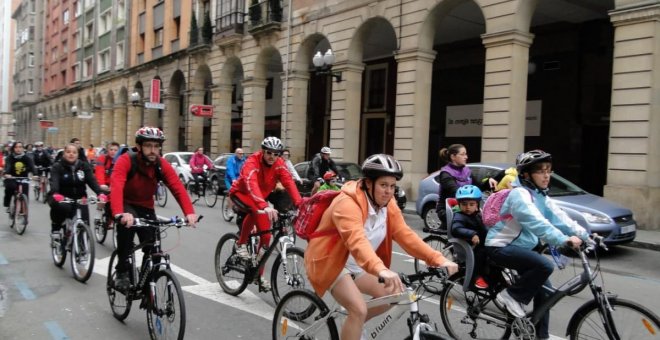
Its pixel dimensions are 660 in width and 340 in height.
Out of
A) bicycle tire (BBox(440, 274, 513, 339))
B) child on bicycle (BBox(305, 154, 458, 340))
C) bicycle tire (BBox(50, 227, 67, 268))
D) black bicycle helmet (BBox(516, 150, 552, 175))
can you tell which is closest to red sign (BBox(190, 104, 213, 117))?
bicycle tire (BBox(50, 227, 67, 268))

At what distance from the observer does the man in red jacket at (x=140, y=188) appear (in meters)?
4.80

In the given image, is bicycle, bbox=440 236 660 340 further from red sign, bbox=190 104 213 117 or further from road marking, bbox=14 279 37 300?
red sign, bbox=190 104 213 117

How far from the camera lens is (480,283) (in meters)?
4.42

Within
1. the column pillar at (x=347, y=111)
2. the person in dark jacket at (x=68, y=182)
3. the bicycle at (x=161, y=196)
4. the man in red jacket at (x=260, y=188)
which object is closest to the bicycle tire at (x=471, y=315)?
the man in red jacket at (x=260, y=188)

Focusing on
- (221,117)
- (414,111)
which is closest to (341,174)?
(414,111)

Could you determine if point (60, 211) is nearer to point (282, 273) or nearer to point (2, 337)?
point (2, 337)

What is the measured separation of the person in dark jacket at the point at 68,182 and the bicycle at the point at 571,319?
4876 mm

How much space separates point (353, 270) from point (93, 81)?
50.1 meters

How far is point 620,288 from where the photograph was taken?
274 inches

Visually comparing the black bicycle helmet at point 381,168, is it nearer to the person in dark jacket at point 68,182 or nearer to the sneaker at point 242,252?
the sneaker at point 242,252

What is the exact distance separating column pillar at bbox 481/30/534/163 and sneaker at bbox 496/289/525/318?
1166 cm

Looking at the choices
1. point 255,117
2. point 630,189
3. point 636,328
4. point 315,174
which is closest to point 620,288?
point 636,328

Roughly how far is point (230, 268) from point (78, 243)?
7.04 ft

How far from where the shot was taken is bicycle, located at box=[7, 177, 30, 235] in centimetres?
1012
